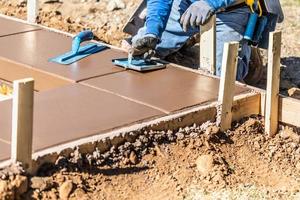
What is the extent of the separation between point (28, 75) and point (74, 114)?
87 centimetres

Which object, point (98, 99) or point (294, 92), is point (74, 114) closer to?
point (98, 99)

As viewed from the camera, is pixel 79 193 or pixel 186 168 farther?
pixel 186 168

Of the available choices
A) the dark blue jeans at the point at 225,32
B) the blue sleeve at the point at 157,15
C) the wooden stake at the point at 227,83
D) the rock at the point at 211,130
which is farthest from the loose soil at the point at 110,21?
the rock at the point at 211,130

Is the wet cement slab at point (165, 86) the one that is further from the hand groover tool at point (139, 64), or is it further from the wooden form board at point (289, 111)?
the wooden form board at point (289, 111)

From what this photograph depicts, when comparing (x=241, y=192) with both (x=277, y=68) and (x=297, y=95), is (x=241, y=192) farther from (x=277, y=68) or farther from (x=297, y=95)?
(x=297, y=95)

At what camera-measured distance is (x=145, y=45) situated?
533 cm

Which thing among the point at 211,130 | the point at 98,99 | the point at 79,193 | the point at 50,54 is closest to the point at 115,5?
the point at 50,54

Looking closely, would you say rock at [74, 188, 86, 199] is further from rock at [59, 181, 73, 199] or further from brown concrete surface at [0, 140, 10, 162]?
brown concrete surface at [0, 140, 10, 162]

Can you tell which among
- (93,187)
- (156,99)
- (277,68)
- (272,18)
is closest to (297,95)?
(272,18)

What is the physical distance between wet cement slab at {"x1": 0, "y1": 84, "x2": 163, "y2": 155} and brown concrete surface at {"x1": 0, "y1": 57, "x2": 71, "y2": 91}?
22 centimetres

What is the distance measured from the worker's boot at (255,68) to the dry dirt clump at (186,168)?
4.48 ft

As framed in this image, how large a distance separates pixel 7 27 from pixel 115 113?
191 centimetres

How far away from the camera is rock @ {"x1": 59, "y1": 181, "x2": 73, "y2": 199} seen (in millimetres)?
3773

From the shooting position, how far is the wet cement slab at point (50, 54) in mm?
5172
